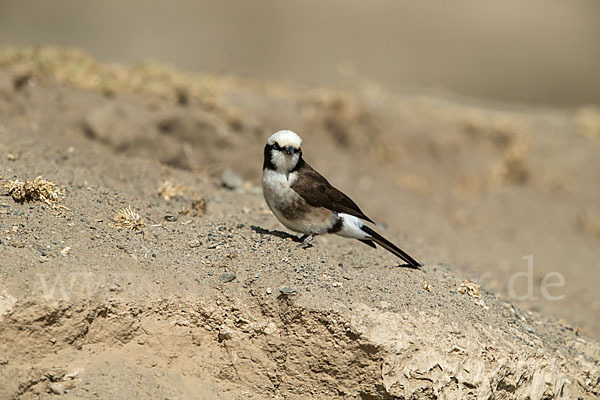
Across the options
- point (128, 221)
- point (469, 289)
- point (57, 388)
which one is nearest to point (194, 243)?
point (128, 221)

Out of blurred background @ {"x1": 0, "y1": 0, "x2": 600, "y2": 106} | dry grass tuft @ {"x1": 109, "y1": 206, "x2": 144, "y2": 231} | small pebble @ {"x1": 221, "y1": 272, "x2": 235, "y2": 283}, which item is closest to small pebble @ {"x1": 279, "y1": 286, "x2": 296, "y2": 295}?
small pebble @ {"x1": 221, "y1": 272, "x2": 235, "y2": 283}

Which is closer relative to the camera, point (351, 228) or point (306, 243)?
point (306, 243)

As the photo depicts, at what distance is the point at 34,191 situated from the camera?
6.39m

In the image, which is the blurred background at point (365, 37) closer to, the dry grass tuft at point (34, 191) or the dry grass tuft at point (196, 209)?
the dry grass tuft at point (196, 209)

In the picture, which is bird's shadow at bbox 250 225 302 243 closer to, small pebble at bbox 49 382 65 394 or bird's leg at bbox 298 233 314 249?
bird's leg at bbox 298 233 314 249

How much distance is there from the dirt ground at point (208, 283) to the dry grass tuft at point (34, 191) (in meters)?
0.07

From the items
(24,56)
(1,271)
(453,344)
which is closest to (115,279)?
(1,271)

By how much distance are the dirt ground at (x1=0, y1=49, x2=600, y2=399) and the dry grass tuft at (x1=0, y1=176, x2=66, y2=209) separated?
72 mm

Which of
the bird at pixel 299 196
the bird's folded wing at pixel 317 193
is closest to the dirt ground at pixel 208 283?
the bird at pixel 299 196

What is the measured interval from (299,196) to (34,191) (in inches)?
97.3

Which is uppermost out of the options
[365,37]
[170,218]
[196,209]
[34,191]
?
[365,37]

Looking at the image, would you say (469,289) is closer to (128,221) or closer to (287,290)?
(287,290)

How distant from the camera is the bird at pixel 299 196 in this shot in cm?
646

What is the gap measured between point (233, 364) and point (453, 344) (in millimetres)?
1812
